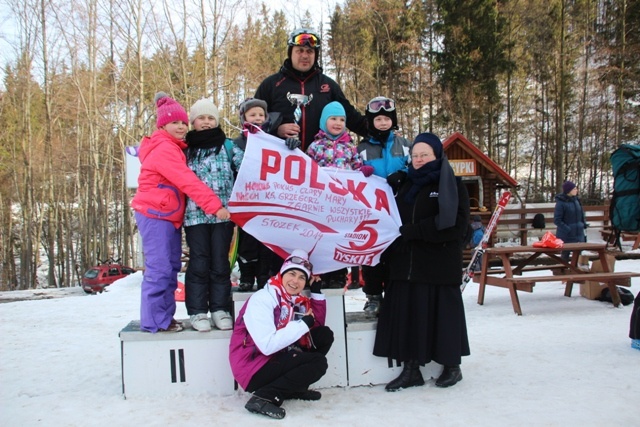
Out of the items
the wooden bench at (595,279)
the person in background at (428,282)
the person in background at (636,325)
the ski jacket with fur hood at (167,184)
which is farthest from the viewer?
the wooden bench at (595,279)

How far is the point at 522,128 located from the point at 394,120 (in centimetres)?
3781

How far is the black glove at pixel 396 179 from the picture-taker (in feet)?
13.5

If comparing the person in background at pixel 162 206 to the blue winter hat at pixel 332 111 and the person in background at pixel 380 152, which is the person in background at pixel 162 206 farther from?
the person in background at pixel 380 152

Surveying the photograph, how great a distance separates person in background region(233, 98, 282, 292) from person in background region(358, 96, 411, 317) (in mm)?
808

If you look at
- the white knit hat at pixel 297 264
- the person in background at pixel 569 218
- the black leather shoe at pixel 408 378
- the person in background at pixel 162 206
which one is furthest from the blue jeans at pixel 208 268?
the person in background at pixel 569 218

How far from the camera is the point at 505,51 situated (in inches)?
1197

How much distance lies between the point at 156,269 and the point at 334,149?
1665mm

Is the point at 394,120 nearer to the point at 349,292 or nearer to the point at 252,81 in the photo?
the point at 349,292

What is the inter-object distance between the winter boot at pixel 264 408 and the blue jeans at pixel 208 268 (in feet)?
2.69

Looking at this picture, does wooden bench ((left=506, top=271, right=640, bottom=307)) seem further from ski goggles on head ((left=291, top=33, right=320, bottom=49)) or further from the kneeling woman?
ski goggles on head ((left=291, top=33, right=320, bottom=49))

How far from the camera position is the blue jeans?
12.5ft

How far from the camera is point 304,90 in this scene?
448cm

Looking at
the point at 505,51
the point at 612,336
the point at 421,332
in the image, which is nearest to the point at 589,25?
the point at 505,51

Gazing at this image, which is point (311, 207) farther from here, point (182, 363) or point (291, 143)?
point (182, 363)
